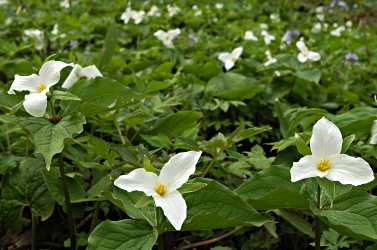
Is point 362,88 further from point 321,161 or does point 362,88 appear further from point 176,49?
point 321,161

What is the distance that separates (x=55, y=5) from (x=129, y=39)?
1.56 metres

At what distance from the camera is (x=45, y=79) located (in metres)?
1.31

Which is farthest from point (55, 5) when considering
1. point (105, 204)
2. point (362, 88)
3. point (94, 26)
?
point (105, 204)

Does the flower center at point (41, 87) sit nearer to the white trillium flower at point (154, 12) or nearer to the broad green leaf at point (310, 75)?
the broad green leaf at point (310, 75)

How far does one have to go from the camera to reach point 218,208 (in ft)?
3.75

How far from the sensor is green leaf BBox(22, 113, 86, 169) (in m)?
1.19

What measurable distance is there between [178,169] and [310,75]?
54.7 inches

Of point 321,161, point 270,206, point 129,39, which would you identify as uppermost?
point 321,161

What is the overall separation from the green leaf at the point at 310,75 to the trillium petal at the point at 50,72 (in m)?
1.29

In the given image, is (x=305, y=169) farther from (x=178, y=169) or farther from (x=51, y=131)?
(x=51, y=131)

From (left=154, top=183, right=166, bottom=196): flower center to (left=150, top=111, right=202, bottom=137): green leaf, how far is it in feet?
2.19

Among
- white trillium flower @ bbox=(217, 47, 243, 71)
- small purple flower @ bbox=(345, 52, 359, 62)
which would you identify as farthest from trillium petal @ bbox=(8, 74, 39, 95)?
small purple flower @ bbox=(345, 52, 359, 62)

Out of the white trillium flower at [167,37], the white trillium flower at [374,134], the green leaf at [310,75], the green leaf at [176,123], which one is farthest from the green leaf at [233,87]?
the white trillium flower at [374,134]

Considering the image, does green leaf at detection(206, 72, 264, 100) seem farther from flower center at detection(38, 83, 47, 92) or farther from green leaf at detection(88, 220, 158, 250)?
green leaf at detection(88, 220, 158, 250)
